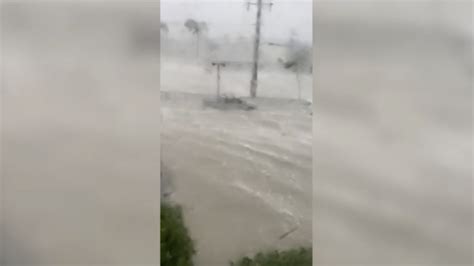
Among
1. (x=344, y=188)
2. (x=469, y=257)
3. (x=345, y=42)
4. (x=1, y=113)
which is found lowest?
(x=469, y=257)

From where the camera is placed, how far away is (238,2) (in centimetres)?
86

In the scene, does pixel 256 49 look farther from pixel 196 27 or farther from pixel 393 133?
pixel 393 133

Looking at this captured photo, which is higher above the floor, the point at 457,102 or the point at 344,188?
the point at 457,102

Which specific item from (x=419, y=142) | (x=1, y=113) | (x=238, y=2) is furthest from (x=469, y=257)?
(x=1, y=113)

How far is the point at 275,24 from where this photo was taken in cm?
86

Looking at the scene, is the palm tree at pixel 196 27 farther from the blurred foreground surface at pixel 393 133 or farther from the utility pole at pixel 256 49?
the blurred foreground surface at pixel 393 133

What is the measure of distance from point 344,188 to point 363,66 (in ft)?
0.77

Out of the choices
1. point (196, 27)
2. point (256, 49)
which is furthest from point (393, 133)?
point (196, 27)

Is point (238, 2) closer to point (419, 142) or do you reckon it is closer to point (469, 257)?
point (419, 142)

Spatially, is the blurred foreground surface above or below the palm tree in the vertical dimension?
below

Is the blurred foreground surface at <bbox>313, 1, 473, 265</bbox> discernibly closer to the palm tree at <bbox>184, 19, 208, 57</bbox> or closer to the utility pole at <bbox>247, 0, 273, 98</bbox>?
the utility pole at <bbox>247, 0, 273, 98</bbox>

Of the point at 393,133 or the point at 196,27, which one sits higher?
the point at 196,27

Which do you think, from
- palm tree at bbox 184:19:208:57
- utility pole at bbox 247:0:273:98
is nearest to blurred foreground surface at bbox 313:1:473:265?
utility pole at bbox 247:0:273:98

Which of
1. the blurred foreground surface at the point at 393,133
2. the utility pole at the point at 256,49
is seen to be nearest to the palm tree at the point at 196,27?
the utility pole at the point at 256,49
